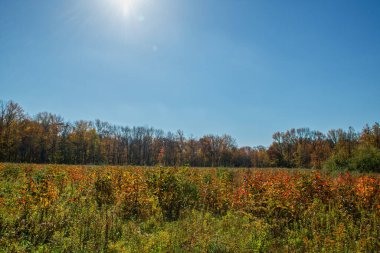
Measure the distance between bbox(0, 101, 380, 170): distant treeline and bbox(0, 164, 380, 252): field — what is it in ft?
77.1

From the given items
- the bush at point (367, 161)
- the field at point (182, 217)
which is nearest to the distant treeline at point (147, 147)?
the bush at point (367, 161)

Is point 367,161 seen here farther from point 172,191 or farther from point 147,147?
point 147,147

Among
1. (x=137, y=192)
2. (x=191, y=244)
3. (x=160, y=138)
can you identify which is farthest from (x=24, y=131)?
(x=191, y=244)

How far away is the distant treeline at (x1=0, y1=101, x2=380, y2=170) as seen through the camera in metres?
50.8

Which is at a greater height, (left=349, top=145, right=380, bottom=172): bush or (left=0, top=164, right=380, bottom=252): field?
(left=349, top=145, right=380, bottom=172): bush

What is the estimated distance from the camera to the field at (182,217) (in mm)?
5465

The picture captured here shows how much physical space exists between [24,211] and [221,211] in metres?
5.90

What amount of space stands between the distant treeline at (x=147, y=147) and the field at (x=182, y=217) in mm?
23513

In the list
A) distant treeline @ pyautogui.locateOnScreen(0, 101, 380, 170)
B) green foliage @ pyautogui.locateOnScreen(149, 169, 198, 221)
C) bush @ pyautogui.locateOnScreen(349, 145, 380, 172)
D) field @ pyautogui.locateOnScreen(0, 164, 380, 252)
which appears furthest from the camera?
distant treeline @ pyautogui.locateOnScreen(0, 101, 380, 170)

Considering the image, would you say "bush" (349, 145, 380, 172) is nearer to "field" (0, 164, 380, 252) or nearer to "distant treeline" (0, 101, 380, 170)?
"distant treeline" (0, 101, 380, 170)

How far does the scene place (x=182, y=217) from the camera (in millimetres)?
8141

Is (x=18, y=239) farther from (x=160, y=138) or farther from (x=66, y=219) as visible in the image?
(x=160, y=138)

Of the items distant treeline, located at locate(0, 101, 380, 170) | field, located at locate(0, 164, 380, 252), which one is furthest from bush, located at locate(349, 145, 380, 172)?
field, located at locate(0, 164, 380, 252)

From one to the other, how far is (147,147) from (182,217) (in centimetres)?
7617
